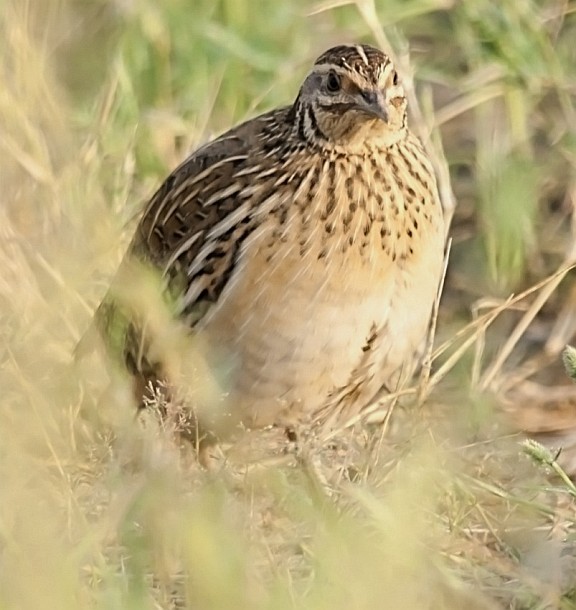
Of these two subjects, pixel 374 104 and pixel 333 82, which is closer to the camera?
pixel 374 104

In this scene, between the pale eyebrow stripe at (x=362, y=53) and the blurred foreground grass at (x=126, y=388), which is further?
the pale eyebrow stripe at (x=362, y=53)

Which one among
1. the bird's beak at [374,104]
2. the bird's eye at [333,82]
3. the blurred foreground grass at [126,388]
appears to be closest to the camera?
the blurred foreground grass at [126,388]

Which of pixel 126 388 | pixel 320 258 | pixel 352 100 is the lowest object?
pixel 126 388

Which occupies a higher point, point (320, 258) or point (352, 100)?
point (352, 100)

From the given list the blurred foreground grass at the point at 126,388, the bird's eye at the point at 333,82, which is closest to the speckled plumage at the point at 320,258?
the bird's eye at the point at 333,82

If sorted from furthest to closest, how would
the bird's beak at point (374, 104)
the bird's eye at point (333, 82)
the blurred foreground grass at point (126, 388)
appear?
1. the bird's eye at point (333, 82)
2. the bird's beak at point (374, 104)
3. the blurred foreground grass at point (126, 388)

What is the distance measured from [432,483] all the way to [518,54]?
219 cm

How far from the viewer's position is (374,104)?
3.41m

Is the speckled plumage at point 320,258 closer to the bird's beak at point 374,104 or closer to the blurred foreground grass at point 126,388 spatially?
the bird's beak at point 374,104

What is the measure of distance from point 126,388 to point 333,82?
2.50ft

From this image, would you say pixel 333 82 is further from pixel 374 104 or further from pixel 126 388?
pixel 126 388

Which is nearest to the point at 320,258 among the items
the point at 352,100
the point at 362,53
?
the point at 352,100

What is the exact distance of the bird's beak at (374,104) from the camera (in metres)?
3.39

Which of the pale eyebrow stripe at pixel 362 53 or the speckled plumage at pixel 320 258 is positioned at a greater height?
the pale eyebrow stripe at pixel 362 53
